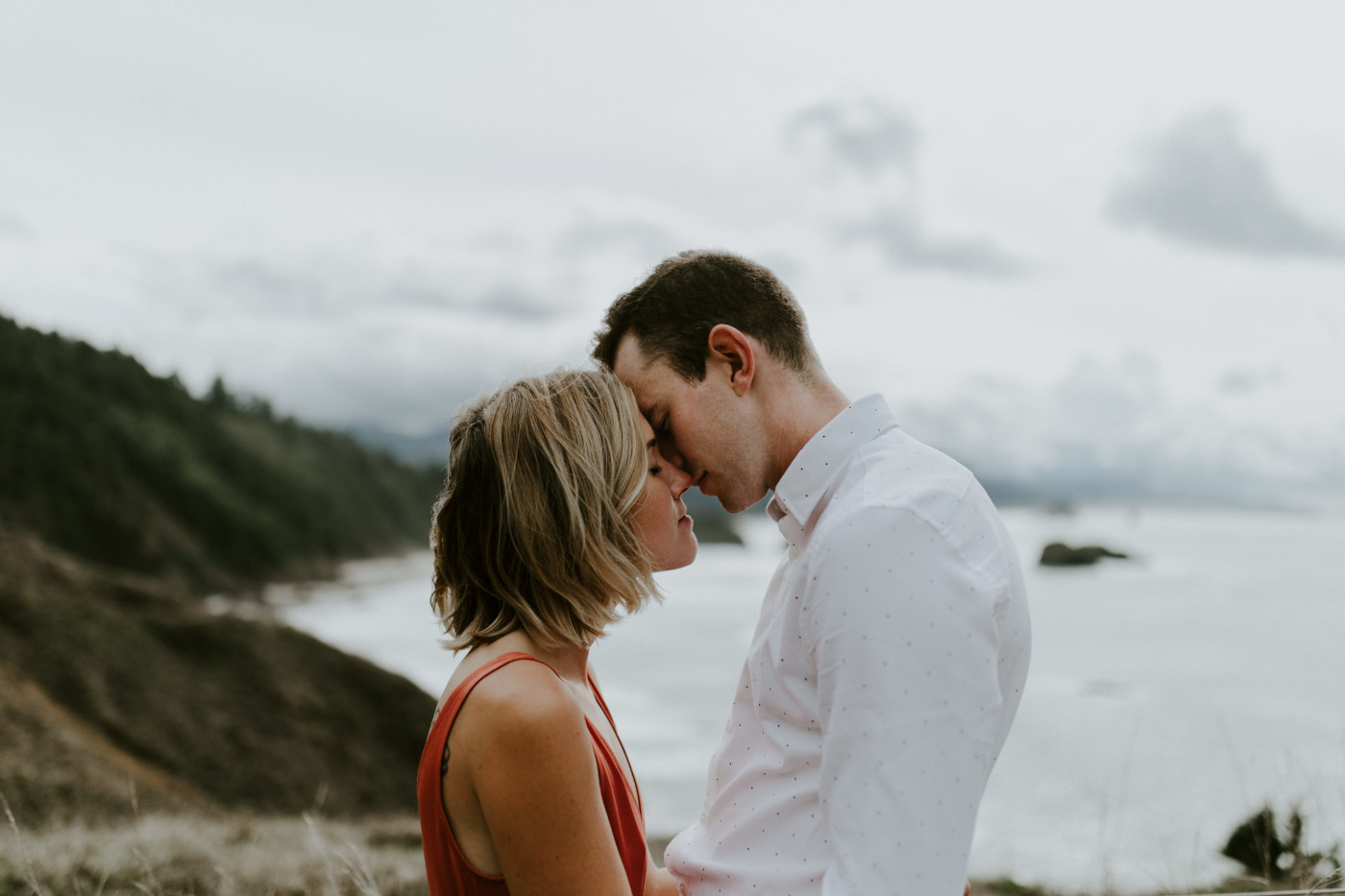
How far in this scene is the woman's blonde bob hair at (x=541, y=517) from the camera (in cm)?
200

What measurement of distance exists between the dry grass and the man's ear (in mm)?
2412

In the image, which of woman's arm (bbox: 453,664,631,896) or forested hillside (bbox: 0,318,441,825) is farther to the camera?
forested hillside (bbox: 0,318,441,825)

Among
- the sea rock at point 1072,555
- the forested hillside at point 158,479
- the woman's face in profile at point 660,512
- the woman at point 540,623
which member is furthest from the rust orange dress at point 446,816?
the sea rock at point 1072,555

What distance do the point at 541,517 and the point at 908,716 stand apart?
35.2 inches

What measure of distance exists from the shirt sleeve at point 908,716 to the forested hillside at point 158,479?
48.5 metres

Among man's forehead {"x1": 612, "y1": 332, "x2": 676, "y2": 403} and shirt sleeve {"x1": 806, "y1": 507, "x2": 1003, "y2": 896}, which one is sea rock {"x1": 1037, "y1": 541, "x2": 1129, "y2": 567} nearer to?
man's forehead {"x1": 612, "y1": 332, "x2": 676, "y2": 403}

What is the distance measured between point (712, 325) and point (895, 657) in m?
1.05

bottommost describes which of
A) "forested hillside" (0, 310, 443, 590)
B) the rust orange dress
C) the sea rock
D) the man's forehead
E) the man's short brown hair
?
the sea rock

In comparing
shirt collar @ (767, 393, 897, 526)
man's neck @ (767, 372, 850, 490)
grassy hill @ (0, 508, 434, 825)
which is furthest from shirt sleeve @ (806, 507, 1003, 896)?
grassy hill @ (0, 508, 434, 825)

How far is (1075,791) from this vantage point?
1983 cm

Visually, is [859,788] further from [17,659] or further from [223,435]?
[223,435]

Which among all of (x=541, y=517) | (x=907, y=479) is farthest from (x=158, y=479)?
(x=907, y=479)

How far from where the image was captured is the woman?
1.70 meters

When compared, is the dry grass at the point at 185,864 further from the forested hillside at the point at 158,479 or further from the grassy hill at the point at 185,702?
the forested hillside at the point at 158,479
